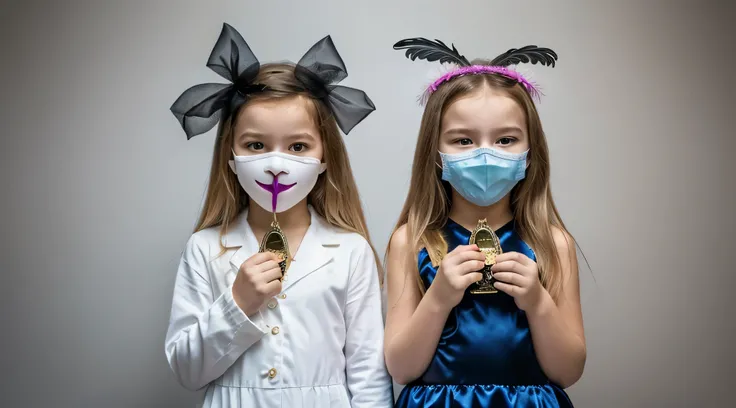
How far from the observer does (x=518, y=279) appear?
1843 mm

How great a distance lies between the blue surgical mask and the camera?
1920mm

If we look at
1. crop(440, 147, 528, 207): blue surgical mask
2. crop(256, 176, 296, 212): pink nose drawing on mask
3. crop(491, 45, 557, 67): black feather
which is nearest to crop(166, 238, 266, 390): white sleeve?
crop(256, 176, 296, 212): pink nose drawing on mask

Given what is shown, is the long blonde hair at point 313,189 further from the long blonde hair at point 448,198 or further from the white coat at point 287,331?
the long blonde hair at point 448,198

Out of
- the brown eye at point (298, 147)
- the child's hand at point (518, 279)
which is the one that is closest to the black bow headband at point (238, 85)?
the brown eye at point (298, 147)

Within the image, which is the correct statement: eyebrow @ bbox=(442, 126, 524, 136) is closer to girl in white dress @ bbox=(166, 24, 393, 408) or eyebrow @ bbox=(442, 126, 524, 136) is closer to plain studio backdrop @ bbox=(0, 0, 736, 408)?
girl in white dress @ bbox=(166, 24, 393, 408)

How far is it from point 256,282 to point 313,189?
1.41ft

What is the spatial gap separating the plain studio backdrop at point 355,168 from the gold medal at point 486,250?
2.25 feet

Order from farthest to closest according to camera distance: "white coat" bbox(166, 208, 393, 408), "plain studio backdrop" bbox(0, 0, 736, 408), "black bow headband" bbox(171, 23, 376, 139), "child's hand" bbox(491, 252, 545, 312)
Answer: "plain studio backdrop" bbox(0, 0, 736, 408)
"black bow headband" bbox(171, 23, 376, 139)
"white coat" bbox(166, 208, 393, 408)
"child's hand" bbox(491, 252, 545, 312)

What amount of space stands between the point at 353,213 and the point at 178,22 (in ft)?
3.19

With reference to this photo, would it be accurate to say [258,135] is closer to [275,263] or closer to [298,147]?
[298,147]

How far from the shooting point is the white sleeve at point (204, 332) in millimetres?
1922

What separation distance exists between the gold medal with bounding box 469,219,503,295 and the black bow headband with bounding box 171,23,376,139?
1.58 ft

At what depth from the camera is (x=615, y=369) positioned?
2.58 meters

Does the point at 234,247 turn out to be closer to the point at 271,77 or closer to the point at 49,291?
the point at 271,77
